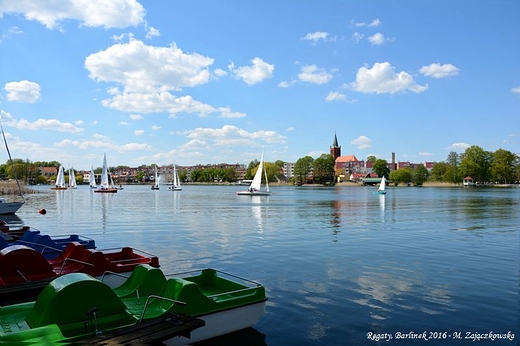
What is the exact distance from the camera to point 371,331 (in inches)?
500

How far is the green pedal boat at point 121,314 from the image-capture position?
29.1 ft

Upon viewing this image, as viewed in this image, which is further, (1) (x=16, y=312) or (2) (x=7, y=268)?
(2) (x=7, y=268)

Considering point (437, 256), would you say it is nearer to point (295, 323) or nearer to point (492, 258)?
point (492, 258)

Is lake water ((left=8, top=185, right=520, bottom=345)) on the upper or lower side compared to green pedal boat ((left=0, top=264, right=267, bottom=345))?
lower

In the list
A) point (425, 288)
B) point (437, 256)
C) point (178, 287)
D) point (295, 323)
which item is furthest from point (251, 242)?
point (178, 287)

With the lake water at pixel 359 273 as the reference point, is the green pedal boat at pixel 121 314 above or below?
above

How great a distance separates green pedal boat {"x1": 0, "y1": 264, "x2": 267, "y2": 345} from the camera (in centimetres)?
887

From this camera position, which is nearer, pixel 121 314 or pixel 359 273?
pixel 121 314

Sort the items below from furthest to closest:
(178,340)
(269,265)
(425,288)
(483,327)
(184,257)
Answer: (184,257)
(269,265)
(425,288)
(483,327)
(178,340)

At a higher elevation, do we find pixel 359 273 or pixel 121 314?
pixel 121 314

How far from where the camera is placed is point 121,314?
9750 mm

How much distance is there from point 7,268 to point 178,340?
7.46 meters

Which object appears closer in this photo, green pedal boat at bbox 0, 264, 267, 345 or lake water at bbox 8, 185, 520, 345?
green pedal boat at bbox 0, 264, 267, 345

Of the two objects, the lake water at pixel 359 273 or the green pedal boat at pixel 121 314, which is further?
the lake water at pixel 359 273
